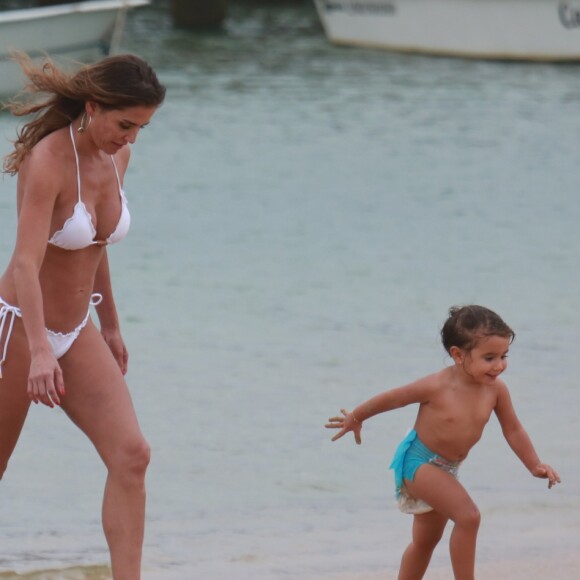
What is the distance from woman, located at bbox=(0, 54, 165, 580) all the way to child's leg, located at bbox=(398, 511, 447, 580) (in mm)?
774

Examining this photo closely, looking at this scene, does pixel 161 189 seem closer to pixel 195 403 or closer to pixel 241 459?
→ pixel 195 403

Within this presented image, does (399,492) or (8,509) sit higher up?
(399,492)

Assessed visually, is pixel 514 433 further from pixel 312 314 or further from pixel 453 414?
pixel 312 314

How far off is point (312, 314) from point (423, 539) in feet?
16.1

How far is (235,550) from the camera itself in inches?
193

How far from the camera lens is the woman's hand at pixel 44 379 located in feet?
11.8

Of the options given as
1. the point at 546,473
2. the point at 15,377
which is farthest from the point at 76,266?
the point at 546,473

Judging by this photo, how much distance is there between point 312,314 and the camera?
890 centimetres

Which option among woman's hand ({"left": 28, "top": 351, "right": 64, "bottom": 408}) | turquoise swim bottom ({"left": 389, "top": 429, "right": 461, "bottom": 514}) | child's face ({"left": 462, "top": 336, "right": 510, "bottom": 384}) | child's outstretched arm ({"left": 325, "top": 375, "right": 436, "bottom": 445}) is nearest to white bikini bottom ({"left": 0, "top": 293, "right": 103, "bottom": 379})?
woman's hand ({"left": 28, "top": 351, "right": 64, "bottom": 408})

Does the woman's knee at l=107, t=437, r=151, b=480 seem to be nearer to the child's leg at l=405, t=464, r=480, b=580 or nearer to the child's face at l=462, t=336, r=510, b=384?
the child's leg at l=405, t=464, r=480, b=580

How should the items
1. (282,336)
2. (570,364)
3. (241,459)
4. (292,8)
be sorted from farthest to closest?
(292,8), (282,336), (570,364), (241,459)

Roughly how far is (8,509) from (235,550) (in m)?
0.97

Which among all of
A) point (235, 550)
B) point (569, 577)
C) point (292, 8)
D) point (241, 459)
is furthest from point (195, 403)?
point (292, 8)

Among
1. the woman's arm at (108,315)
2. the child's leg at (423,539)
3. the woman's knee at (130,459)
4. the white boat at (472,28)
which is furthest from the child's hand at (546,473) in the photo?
the white boat at (472,28)
